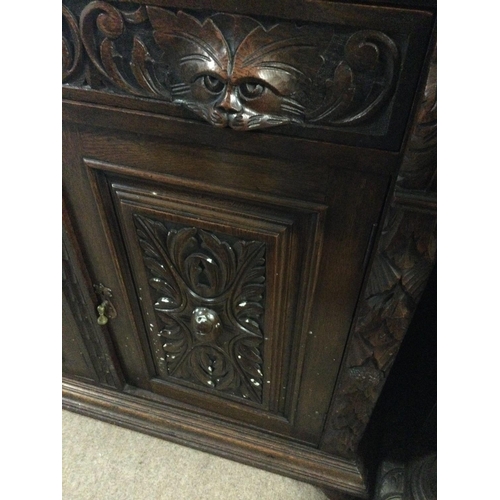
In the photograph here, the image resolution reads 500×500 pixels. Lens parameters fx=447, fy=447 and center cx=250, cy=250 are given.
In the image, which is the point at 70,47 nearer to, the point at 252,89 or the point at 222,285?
the point at 252,89

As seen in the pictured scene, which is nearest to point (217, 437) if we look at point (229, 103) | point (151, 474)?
point (151, 474)

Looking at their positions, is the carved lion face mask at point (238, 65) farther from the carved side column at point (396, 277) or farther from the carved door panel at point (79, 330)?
the carved door panel at point (79, 330)

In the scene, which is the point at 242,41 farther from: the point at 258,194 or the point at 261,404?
the point at 261,404

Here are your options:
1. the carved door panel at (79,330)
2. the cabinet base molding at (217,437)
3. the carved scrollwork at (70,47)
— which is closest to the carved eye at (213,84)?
the carved scrollwork at (70,47)

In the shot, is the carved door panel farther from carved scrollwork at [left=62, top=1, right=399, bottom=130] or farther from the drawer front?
carved scrollwork at [left=62, top=1, right=399, bottom=130]

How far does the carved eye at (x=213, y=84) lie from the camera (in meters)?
0.38

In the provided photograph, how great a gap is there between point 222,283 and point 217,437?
416 mm

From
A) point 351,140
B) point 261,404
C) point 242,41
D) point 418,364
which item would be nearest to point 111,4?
point 242,41

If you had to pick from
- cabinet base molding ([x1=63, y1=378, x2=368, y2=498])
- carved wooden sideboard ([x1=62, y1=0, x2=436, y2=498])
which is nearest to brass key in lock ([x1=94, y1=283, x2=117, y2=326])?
carved wooden sideboard ([x1=62, y1=0, x2=436, y2=498])

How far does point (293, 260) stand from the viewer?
0.53m

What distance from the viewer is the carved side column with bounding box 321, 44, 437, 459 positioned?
0.37 m

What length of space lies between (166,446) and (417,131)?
0.82 metres

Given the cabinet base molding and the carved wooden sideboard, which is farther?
the cabinet base molding

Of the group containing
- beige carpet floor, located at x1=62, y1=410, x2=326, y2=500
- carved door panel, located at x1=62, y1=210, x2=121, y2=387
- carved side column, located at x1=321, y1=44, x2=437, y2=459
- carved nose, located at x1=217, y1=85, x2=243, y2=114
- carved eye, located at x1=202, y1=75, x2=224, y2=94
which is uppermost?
carved eye, located at x1=202, y1=75, x2=224, y2=94
